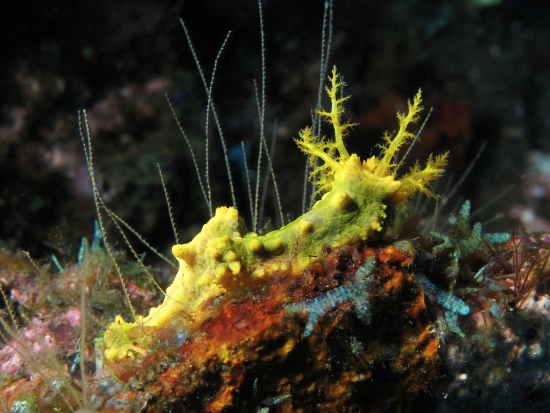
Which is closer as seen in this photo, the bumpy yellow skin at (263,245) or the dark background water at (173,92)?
the bumpy yellow skin at (263,245)

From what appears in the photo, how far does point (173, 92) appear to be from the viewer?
4750 millimetres

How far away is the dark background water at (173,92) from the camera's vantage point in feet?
14.7

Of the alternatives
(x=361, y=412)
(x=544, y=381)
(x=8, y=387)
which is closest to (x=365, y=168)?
(x=361, y=412)

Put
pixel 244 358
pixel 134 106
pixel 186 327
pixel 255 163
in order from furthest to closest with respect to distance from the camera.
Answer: pixel 255 163 < pixel 134 106 < pixel 186 327 < pixel 244 358

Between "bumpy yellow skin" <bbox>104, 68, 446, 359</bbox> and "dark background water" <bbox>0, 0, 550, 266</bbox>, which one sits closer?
"bumpy yellow skin" <bbox>104, 68, 446, 359</bbox>

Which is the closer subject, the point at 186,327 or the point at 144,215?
the point at 186,327

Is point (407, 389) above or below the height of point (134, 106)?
below

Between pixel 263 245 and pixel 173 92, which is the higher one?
pixel 173 92

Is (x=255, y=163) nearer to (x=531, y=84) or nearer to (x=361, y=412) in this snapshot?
(x=361, y=412)

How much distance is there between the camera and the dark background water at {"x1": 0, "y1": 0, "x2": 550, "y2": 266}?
4480 millimetres

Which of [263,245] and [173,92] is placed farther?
[173,92]

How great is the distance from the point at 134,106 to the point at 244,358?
4.33 m

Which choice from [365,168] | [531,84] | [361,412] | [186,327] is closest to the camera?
[186,327]

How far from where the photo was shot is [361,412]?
5.51 ft
